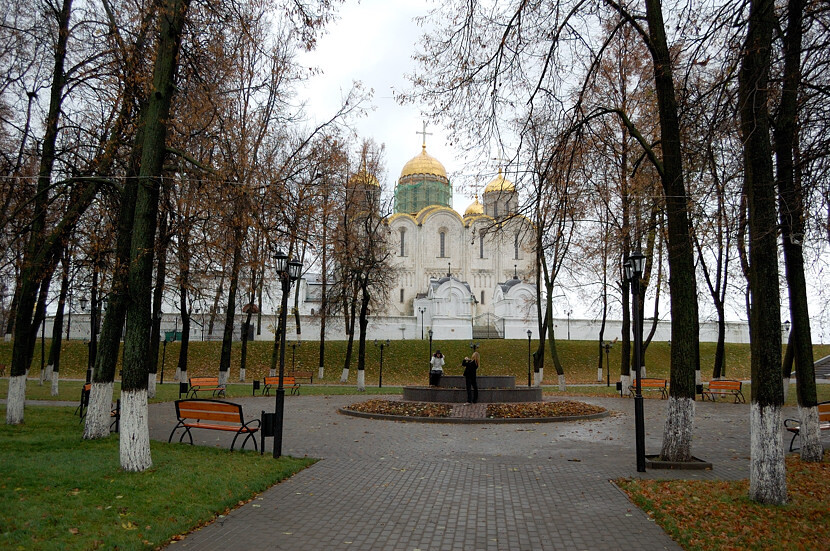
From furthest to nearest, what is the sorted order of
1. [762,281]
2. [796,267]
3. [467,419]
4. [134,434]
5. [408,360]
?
1. [408,360]
2. [467,419]
3. [796,267]
4. [134,434]
5. [762,281]

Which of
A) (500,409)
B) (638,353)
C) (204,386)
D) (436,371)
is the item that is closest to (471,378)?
(500,409)

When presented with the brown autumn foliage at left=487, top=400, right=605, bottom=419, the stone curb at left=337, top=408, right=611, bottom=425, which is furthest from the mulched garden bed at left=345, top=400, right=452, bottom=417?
the brown autumn foliage at left=487, top=400, right=605, bottom=419

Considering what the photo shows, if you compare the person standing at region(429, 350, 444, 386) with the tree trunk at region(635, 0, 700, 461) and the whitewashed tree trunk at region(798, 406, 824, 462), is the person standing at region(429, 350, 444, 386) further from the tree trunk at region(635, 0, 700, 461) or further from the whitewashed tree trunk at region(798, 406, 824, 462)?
the whitewashed tree trunk at region(798, 406, 824, 462)

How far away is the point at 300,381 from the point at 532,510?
23480 millimetres

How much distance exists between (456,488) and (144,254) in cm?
497

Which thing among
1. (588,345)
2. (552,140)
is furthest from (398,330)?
(552,140)

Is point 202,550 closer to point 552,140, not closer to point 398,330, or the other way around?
point 552,140

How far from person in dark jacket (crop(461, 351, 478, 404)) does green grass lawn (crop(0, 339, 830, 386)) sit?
44.8ft

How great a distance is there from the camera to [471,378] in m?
15.3

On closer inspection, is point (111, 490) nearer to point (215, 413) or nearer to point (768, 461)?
point (215, 413)

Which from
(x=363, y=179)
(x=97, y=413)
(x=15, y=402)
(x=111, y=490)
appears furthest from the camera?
(x=363, y=179)

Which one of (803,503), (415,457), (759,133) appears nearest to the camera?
(803,503)

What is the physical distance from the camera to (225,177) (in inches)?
324

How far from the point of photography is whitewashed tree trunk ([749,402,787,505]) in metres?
6.09
